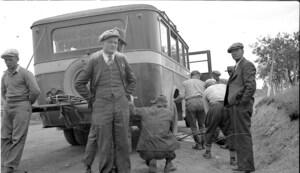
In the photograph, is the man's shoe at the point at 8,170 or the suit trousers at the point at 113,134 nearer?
the suit trousers at the point at 113,134

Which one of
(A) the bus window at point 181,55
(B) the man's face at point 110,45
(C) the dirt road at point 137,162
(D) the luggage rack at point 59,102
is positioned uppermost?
(A) the bus window at point 181,55


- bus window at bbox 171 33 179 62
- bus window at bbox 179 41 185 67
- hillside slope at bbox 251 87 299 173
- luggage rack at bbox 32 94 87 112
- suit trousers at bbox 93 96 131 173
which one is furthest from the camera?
bus window at bbox 179 41 185 67

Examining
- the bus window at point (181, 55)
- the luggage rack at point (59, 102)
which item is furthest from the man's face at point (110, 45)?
the bus window at point (181, 55)

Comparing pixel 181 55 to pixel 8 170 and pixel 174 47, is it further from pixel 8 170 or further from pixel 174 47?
pixel 8 170

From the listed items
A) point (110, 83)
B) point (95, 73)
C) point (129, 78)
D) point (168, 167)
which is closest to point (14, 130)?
point (95, 73)

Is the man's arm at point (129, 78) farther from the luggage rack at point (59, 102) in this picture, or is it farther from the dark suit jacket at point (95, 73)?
the luggage rack at point (59, 102)

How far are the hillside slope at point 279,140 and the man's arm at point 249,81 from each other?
0.60m

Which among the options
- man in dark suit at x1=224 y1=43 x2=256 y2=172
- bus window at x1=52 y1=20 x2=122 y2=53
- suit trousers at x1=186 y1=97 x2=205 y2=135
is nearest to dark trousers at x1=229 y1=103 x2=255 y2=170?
man in dark suit at x1=224 y1=43 x2=256 y2=172

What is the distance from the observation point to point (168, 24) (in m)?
7.82

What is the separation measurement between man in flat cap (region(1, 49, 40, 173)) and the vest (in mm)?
1434

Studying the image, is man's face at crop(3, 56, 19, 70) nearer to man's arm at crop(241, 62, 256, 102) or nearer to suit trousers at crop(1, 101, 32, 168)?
suit trousers at crop(1, 101, 32, 168)

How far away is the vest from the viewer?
14.7 feet

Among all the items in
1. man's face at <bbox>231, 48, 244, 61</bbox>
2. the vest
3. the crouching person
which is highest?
Result: man's face at <bbox>231, 48, 244, 61</bbox>

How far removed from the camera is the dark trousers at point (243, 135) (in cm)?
499
